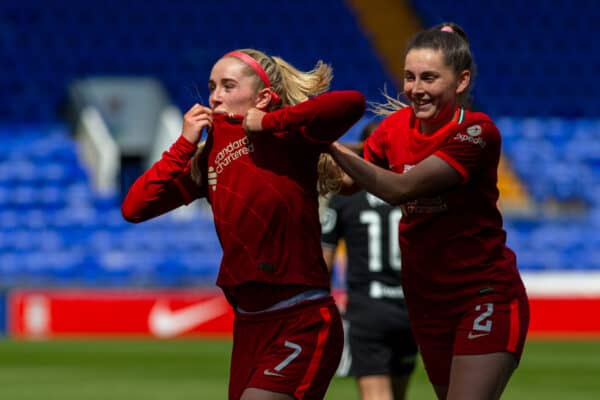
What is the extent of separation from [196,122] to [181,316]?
11.0 m

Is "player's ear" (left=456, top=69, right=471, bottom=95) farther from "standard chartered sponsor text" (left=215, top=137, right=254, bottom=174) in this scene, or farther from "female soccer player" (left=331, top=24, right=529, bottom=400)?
"standard chartered sponsor text" (left=215, top=137, right=254, bottom=174)

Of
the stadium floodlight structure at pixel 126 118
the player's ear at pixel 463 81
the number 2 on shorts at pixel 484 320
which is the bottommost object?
the number 2 on shorts at pixel 484 320

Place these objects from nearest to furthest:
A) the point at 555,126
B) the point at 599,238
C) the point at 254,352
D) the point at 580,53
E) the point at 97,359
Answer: the point at 254,352, the point at 97,359, the point at 599,238, the point at 555,126, the point at 580,53

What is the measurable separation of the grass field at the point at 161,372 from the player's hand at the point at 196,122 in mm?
5517

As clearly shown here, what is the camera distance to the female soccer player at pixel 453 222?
14.9 feet

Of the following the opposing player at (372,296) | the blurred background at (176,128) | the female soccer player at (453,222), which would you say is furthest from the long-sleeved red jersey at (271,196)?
the blurred background at (176,128)

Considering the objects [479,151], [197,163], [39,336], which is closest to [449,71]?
[479,151]

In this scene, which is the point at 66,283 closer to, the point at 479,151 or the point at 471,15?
the point at 471,15

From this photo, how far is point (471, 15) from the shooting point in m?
22.8

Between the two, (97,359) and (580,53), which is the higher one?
(580,53)

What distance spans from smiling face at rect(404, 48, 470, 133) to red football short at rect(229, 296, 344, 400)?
2.67ft

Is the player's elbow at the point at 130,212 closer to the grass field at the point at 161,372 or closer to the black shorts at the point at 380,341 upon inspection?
the black shorts at the point at 380,341

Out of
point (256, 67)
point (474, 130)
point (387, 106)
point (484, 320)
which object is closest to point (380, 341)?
point (387, 106)

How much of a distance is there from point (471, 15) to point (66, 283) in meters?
10.3
